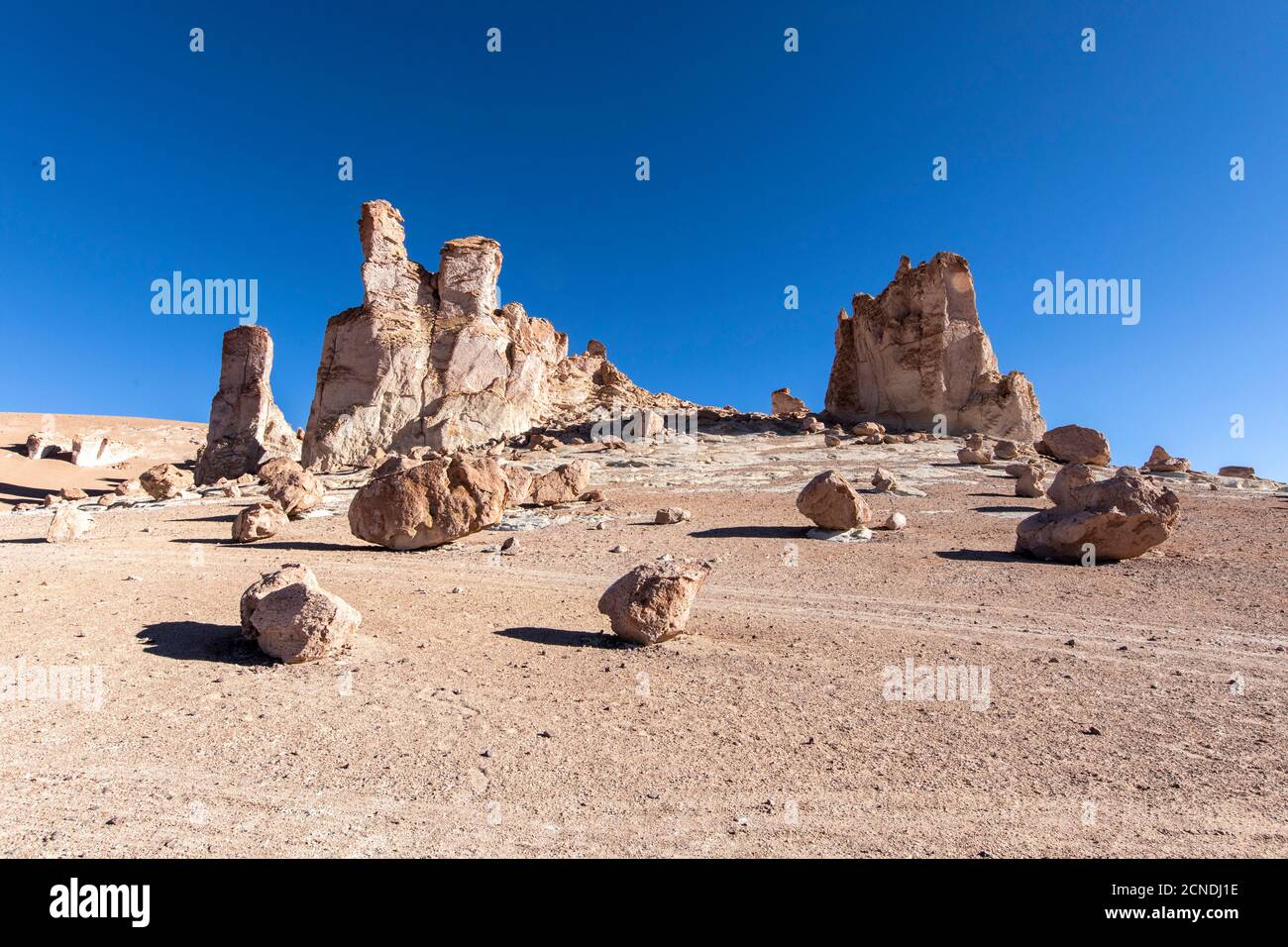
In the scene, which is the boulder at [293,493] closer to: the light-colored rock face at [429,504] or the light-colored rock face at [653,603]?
the light-colored rock face at [429,504]

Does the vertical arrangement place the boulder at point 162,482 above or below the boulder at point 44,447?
below

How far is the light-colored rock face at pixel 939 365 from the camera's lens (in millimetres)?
31969

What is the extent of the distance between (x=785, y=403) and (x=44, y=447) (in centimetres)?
4663

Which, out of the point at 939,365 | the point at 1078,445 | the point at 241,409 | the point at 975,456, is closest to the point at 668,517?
the point at 975,456

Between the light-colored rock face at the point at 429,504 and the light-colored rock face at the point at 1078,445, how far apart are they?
21.1 metres

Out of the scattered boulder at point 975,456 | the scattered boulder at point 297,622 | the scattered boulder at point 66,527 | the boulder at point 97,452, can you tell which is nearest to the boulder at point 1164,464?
the scattered boulder at point 975,456

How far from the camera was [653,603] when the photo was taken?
249 inches

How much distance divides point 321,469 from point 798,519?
21236 millimetres

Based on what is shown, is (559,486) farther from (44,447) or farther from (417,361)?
(44,447)

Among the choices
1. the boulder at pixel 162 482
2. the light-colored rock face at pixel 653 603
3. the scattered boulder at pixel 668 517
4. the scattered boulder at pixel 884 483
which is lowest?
the light-colored rock face at pixel 653 603

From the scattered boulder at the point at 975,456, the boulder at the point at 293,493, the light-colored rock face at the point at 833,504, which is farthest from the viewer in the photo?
the scattered boulder at the point at 975,456

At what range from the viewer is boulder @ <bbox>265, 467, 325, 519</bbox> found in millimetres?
15000

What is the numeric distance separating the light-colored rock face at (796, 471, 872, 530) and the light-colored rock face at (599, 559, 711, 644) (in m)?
6.29
